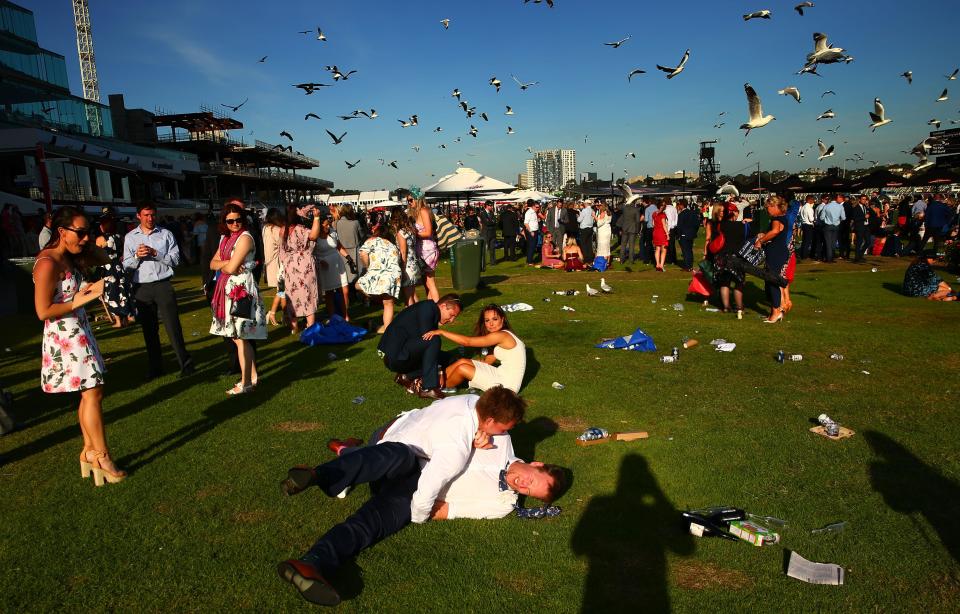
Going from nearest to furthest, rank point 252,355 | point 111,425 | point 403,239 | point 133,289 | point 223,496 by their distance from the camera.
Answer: point 223,496, point 111,425, point 252,355, point 133,289, point 403,239

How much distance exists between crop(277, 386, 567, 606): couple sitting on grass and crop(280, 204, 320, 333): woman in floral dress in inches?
212

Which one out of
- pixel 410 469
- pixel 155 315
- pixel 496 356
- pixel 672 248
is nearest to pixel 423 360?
pixel 496 356

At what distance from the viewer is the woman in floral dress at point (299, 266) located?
8.57 m

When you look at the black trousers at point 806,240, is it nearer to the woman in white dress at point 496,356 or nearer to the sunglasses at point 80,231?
the woman in white dress at point 496,356

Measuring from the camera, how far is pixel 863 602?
9.27ft

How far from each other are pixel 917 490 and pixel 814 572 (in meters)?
1.38

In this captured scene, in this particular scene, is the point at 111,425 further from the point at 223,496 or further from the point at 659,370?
the point at 659,370

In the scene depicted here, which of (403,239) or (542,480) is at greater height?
(403,239)

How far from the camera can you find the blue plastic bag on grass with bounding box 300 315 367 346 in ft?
27.1

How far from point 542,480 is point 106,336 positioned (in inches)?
342

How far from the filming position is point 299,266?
8625 millimetres

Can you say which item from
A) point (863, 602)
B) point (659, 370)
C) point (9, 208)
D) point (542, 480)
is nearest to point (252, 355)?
point (542, 480)

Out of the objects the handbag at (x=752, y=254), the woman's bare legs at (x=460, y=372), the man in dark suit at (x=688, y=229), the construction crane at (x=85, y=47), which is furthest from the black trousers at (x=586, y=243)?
the construction crane at (x=85, y=47)

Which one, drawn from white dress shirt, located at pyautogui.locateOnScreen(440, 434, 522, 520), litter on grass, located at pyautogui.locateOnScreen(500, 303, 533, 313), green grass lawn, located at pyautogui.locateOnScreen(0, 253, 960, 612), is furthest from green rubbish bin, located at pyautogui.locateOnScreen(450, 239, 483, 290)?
white dress shirt, located at pyautogui.locateOnScreen(440, 434, 522, 520)
